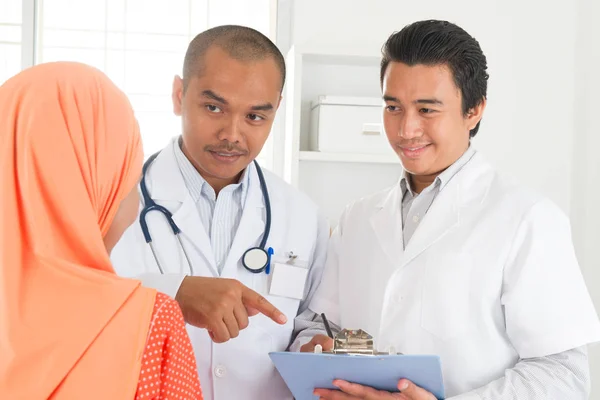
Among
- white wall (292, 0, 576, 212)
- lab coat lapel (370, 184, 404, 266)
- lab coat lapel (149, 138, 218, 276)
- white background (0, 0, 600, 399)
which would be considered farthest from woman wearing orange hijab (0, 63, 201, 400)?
white wall (292, 0, 576, 212)

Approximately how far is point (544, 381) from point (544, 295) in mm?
169

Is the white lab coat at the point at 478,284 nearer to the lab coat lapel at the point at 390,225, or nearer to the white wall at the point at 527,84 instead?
the lab coat lapel at the point at 390,225

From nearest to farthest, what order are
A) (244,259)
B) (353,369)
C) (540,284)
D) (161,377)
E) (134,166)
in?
(161,377) < (134,166) < (353,369) < (540,284) < (244,259)

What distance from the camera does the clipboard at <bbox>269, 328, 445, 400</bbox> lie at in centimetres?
127

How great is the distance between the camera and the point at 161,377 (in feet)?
3.56

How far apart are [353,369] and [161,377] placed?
39cm

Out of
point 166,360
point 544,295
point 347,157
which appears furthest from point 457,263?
point 347,157

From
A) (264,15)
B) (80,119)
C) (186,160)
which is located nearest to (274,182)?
(186,160)

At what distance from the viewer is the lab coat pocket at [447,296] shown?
1532 mm

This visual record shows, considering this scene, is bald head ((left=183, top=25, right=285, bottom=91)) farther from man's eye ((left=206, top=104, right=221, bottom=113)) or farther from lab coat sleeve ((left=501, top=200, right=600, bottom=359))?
lab coat sleeve ((left=501, top=200, right=600, bottom=359))

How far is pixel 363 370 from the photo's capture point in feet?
4.35

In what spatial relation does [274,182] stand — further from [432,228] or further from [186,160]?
[432,228]

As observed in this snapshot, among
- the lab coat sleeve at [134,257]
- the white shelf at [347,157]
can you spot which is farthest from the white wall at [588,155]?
the lab coat sleeve at [134,257]

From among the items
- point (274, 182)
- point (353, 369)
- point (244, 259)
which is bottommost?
point (353, 369)
